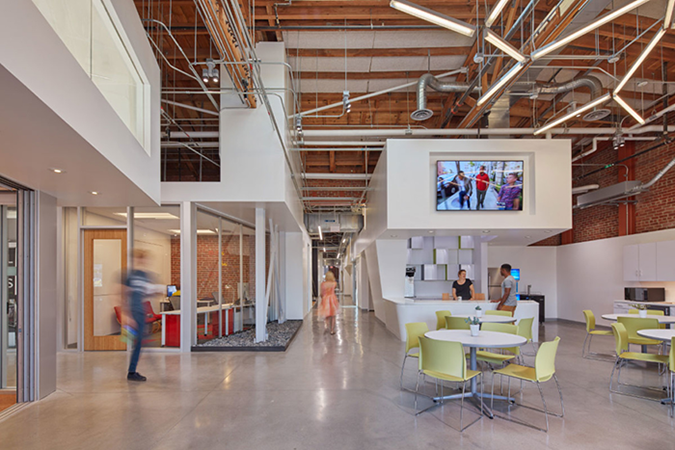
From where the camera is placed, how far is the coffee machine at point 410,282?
11.4 metres

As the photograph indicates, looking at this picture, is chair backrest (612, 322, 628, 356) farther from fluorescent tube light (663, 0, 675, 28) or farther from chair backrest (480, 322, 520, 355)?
fluorescent tube light (663, 0, 675, 28)

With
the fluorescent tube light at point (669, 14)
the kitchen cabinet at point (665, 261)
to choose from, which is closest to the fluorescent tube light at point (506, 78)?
the fluorescent tube light at point (669, 14)

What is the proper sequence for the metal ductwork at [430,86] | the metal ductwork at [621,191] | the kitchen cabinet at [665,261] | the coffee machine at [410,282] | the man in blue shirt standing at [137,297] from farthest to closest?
the coffee machine at [410,282], the metal ductwork at [621,191], the kitchen cabinet at [665,261], the metal ductwork at [430,86], the man in blue shirt standing at [137,297]

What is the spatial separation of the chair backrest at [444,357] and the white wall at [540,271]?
1001cm

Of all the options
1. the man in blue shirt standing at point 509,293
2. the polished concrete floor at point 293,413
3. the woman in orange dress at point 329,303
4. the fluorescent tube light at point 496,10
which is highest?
the fluorescent tube light at point 496,10

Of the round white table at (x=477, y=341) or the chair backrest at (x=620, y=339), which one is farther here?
the chair backrest at (x=620, y=339)

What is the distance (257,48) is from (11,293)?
5636 millimetres

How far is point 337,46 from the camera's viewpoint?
24.7 ft

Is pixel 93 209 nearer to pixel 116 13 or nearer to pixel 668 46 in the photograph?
pixel 116 13

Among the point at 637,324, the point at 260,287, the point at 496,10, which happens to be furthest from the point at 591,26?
the point at 260,287

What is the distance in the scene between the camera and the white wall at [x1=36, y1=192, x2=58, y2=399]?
5.00 metres

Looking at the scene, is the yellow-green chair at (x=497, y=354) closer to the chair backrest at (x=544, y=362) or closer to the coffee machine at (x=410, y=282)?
the chair backrest at (x=544, y=362)

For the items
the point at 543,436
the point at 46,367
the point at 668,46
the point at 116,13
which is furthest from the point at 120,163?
the point at 668,46

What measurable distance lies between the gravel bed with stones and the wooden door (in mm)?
1804
